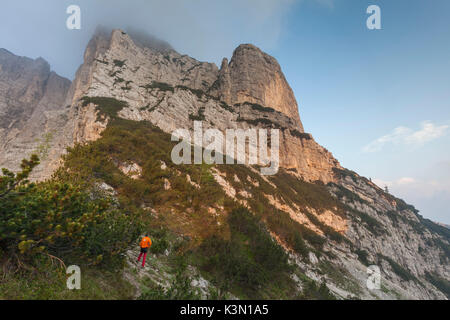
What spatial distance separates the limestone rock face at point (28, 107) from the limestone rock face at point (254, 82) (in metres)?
41.7

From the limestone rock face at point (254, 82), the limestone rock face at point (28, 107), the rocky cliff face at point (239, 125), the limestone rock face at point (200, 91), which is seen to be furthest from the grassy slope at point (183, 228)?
the limestone rock face at point (254, 82)

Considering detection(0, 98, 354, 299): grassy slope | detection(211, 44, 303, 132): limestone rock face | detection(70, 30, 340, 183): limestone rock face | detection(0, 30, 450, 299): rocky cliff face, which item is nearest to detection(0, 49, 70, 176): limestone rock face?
detection(0, 30, 450, 299): rocky cliff face

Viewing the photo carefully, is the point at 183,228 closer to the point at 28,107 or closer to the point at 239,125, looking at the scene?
the point at 239,125

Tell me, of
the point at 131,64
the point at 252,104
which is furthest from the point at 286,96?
the point at 131,64

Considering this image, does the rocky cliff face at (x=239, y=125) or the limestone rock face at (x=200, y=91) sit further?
the limestone rock face at (x=200, y=91)

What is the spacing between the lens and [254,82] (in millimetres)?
57375

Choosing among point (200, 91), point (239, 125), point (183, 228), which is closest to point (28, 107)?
point (200, 91)

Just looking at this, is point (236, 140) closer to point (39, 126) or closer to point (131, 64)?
point (131, 64)

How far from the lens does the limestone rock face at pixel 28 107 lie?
35531mm

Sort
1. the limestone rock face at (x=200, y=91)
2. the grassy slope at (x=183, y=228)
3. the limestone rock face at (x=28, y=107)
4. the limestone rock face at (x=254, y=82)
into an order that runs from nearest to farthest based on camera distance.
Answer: the grassy slope at (x=183, y=228), the limestone rock face at (x=28, y=107), the limestone rock face at (x=200, y=91), the limestone rock face at (x=254, y=82)

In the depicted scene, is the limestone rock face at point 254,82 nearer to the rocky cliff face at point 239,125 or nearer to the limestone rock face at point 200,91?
the limestone rock face at point 200,91

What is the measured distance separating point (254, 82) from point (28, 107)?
7028 centimetres

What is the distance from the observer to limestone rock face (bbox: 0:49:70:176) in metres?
35.5

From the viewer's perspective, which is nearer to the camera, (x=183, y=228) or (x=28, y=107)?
(x=183, y=228)
